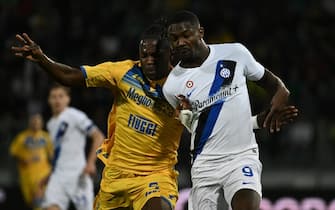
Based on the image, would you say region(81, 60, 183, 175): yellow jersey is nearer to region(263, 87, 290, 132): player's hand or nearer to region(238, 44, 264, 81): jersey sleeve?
region(238, 44, 264, 81): jersey sleeve

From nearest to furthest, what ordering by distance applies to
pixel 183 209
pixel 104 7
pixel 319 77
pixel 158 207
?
pixel 158 207 → pixel 183 209 → pixel 319 77 → pixel 104 7

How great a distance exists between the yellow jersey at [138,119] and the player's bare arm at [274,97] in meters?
0.87

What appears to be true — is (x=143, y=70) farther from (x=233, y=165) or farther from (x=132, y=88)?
(x=233, y=165)

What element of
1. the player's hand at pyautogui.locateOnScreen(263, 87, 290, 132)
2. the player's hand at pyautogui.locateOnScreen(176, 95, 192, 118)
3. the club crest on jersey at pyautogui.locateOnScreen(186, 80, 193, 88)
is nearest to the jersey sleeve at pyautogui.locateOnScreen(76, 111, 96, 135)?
the player's hand at pyautogui.locateOnScreen(176, 95, 192, 118)

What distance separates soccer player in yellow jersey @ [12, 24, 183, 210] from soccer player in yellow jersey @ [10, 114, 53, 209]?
5298 millimetres

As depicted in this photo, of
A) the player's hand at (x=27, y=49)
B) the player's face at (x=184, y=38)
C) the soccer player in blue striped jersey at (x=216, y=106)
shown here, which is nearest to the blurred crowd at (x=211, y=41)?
the soccer player in blue striped jersey at (x=216, y=106)

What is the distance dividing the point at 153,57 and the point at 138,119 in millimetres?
528

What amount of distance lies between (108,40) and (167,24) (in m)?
8.40

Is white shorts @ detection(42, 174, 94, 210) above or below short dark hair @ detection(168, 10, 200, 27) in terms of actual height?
below

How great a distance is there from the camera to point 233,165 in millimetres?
6621

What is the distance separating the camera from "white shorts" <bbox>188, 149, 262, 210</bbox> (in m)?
6.54

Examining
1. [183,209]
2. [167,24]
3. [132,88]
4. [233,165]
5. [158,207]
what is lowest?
[183,209]

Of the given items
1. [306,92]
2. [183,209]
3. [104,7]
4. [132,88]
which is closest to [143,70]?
[132,88]

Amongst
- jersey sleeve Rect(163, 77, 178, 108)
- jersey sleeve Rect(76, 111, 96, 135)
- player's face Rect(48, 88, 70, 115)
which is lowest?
jersey sleeve Rect(76, 111, 96, 135)
